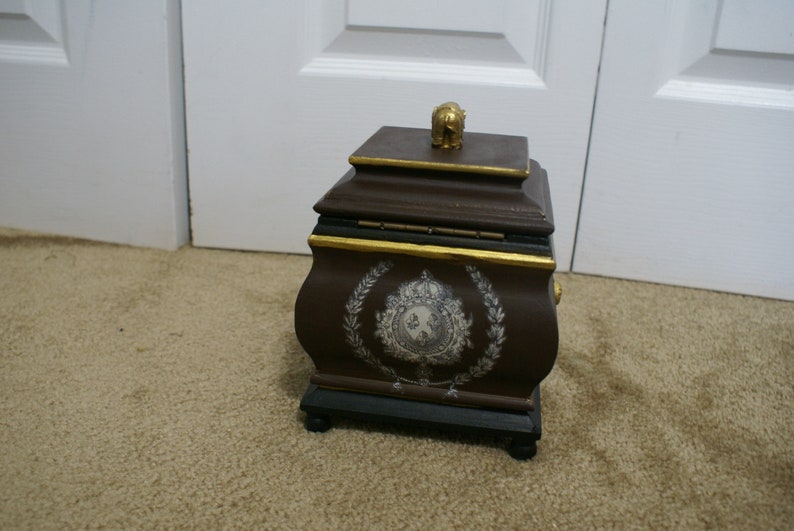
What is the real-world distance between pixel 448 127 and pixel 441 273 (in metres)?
0.16

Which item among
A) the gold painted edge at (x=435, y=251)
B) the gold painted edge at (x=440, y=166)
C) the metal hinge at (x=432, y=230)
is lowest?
the gold painted edge at (x=435, y=251)

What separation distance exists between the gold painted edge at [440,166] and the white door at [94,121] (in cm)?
63

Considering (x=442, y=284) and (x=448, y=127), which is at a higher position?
(x=448, y=127)

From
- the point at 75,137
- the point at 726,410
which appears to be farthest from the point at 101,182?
the point at 726,410

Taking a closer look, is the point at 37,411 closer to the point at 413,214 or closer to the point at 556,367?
the point at 413,214

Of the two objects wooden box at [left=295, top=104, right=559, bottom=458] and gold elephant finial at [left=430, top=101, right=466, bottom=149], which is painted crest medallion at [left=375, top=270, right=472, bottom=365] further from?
gold elephant finial at [left=430, top=101, right=466, bottom=149]

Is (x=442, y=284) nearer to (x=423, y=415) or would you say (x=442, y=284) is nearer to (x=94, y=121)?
(x=423, y=415)

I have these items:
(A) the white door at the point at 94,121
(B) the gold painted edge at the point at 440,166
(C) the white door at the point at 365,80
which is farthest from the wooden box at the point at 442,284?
(A) the white door at the point at 94,121

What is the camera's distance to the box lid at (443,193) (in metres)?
0.73

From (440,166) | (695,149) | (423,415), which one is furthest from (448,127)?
(695,149)

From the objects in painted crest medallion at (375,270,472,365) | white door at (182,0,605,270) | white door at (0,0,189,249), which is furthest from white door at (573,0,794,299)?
white door at (0,0,189,249)

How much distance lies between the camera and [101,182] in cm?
131

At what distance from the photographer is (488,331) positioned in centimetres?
75

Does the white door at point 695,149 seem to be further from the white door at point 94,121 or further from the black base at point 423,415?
the white door at point 94,121
